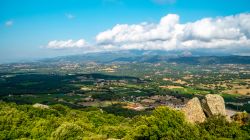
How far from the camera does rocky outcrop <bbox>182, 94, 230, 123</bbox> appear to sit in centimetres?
6228

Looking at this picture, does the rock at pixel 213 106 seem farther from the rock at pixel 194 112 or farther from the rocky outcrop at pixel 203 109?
the rock at pixel 194 112

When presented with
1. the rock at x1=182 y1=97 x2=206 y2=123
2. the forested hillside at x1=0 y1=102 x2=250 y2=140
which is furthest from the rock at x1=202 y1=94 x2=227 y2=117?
the forested hillside at x1=0 y1=102 x2=250 y2=140

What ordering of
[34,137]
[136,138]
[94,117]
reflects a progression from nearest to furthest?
[136,138] → [34,137] → [94,117]

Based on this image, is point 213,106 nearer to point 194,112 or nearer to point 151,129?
point 194,112

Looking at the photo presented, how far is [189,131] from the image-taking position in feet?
155

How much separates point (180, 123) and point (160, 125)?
424 centimetres

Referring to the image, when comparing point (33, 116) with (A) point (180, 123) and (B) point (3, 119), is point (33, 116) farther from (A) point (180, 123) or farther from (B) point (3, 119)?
(A) point (180, 123)

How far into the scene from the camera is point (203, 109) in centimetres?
6531

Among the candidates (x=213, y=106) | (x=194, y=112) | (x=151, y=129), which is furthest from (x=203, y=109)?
(x=151, y=129)

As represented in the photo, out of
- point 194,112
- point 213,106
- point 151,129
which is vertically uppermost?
point 213,106

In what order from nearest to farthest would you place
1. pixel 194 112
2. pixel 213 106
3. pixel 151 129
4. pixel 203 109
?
pixel 151 129, pixel 194 112, pixel 213 106, pixel 203 109

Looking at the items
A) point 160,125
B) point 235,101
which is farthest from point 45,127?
point 235,101

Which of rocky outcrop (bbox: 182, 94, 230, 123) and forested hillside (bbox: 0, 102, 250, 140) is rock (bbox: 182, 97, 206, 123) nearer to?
rocky outcrop (bbox: 182, 94, 230, 123)

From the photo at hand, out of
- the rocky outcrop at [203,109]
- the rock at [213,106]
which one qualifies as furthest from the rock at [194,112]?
the rock at [213,106]
